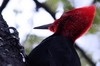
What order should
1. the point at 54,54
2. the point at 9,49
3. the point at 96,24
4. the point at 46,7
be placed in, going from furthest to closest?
1. the point at 46,7
2. the point at 96,24
3. the point at 54,54
4. the point at 9,49

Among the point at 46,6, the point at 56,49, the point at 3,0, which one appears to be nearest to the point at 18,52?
the point at 56,49

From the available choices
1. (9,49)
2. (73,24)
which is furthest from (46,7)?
(9,49)

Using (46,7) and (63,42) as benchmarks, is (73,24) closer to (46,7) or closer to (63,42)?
(63,42)

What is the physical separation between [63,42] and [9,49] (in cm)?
47

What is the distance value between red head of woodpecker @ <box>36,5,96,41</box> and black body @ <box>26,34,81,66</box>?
0.07 metres

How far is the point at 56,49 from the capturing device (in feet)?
7.17

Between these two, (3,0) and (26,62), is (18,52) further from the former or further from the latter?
(3,0)

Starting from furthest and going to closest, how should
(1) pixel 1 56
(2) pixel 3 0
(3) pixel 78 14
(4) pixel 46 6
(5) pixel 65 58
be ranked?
(4) pixel 46 6 < (2) pixel 3 0 < (3) pixel 78 14 < (5) pixel 65 58 < (1) pixel 1 56

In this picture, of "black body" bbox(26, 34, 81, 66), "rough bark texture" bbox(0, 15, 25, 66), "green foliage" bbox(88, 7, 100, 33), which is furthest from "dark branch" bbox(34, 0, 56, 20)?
"rough bark texture" bbox(0, 15, 25, 66)

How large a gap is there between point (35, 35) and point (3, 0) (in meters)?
0.49

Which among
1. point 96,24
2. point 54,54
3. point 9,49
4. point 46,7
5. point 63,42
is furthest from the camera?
point 46,7

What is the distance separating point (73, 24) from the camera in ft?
7.68

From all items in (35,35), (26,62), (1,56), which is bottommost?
(35,35)

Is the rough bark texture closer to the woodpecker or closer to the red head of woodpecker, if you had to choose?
the woodpecker
